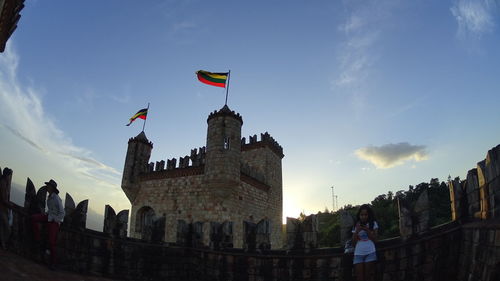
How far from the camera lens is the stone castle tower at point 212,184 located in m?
14.3

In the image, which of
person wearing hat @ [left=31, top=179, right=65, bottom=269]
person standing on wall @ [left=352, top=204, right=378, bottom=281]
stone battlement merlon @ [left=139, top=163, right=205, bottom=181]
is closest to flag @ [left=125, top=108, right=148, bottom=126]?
stone battlement merlon @ [left=139, top=163, right=205, bottom=181]

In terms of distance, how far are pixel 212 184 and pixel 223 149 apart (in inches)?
71.0

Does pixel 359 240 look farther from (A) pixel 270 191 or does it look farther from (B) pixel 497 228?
(A) pixel 270 191

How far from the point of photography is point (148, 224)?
24.7ft

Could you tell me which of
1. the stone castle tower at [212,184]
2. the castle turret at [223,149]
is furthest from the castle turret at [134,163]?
the castle turret at [223,149]

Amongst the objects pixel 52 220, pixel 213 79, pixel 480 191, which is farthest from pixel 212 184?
pixel 480 191

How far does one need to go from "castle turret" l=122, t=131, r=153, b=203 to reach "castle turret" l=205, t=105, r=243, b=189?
5.71 metres

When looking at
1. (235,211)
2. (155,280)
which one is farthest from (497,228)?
(235,211)

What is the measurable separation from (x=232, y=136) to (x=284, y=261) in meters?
8.88

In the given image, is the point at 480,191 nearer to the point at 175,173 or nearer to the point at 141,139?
the point at 175,173

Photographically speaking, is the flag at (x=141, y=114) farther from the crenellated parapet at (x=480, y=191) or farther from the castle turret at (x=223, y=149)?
the crenellated parapet at (x=480, y=191)

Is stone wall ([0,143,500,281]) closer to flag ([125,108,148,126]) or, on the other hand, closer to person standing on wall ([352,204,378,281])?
person standing on wall ([352,204,378,281])

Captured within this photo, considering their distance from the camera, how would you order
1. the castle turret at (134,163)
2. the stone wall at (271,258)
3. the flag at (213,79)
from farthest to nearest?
the castle turret at (134,163)
the flag at (213,79)
the stone wall at (271,258)

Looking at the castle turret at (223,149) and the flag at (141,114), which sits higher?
the flag at (141,114)
